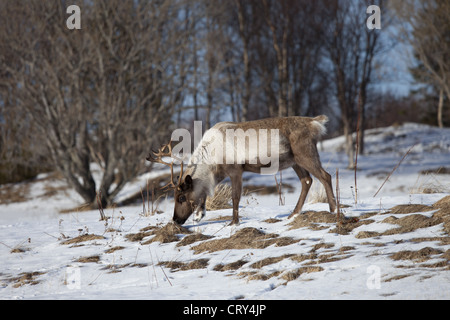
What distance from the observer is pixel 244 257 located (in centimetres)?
476

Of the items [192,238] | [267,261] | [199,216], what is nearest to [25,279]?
[192,238]

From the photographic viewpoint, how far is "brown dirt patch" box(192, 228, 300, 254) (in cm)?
507

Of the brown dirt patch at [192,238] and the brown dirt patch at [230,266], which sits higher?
the brown dirt patch at [192,238]

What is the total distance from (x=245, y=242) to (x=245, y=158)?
1.45 m

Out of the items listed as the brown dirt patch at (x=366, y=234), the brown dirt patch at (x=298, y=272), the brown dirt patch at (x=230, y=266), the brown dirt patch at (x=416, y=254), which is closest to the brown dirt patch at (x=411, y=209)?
the brown dirt patch at (x=366, y=234)

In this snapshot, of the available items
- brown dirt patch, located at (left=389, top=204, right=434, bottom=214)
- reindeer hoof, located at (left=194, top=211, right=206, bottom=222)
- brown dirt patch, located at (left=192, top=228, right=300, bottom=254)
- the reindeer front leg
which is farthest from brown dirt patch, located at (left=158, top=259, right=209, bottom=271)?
brown dirt patch, located at (left=389, top=204, right=434, bottom=214)

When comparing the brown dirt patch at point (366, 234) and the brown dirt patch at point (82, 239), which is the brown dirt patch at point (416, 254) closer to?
the brown dirt patch at point (366, 234)

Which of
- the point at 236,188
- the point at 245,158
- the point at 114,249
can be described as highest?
the point at 245,158

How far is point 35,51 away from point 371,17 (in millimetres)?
12339

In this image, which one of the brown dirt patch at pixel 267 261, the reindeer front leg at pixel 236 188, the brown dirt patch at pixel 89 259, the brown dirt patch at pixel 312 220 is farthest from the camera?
the reindeer front leg at pixel 236 188

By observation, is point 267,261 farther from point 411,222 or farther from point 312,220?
point 411,222

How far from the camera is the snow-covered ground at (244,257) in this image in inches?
147
